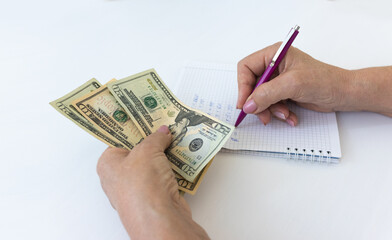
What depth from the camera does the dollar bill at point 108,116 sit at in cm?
83

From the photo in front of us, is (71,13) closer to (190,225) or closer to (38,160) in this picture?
(38,160)

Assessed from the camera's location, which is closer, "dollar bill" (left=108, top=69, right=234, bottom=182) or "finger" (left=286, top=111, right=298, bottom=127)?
"dollar bill" (left=108, top=69, right=234, bottom=182)

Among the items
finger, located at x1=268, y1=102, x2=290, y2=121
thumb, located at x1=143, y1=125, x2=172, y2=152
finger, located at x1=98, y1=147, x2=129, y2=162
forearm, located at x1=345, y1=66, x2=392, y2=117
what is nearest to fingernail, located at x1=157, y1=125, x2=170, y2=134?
thumb, located at x1=143, y1=125, x2=172, y2=152

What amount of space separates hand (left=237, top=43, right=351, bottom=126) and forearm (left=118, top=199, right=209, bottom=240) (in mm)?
388

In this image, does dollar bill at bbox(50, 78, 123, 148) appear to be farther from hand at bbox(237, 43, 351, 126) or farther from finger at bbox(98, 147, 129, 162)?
hand at bbox(237, 43, 351, 126)

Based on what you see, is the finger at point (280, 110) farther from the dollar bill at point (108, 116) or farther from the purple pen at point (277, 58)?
the dollar bill at point (108, 116)

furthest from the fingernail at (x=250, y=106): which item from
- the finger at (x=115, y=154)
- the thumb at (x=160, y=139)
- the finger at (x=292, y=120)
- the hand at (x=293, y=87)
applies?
the finger at (x=115, y=154)

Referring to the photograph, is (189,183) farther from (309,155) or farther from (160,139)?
(309,155)

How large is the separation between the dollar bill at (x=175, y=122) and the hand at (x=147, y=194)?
0.08 metres

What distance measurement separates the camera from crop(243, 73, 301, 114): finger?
0.86 m

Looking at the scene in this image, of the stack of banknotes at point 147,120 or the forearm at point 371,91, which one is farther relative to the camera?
the forearm at point 371,91

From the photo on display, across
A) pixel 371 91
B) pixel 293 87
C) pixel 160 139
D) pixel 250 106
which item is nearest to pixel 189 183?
pixel 160 139

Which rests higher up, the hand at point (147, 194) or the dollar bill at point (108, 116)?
the dollar bill at point (108, 116)

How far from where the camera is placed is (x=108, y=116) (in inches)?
34.1
